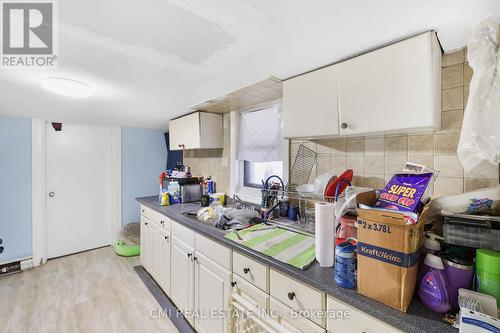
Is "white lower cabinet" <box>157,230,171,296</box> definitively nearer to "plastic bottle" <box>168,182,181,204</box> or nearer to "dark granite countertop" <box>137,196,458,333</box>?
"plastic bottle" <box>168,182,181,204</box>

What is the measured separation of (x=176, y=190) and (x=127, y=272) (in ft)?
4.16

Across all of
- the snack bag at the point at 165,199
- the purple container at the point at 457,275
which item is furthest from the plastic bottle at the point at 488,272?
the snack bag at the point at 165,199

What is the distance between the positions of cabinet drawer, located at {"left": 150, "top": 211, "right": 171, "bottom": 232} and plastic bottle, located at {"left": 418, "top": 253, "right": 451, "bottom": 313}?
6.19 ft

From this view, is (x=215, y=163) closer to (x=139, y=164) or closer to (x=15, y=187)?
(x=139, y=164)

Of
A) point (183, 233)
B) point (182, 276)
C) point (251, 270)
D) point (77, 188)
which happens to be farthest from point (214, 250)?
point (77, 188)

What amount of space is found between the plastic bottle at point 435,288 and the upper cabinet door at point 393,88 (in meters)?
0.57

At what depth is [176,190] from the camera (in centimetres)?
244

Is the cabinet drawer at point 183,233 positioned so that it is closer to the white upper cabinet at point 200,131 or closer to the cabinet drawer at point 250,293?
the cabinet drawer at point 250,293

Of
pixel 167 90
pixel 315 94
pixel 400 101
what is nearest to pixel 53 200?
pixel 167 90

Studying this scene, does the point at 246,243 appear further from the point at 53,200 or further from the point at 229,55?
the point at 53,200

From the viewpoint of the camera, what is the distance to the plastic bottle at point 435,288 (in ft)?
2.29

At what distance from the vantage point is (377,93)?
3.51ft

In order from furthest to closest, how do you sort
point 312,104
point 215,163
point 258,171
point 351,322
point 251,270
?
point 215,163 < point 258,171 < point 312,104 < point 251,270 < point 351,322

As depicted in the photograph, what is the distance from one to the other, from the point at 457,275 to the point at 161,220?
2.17 meters
